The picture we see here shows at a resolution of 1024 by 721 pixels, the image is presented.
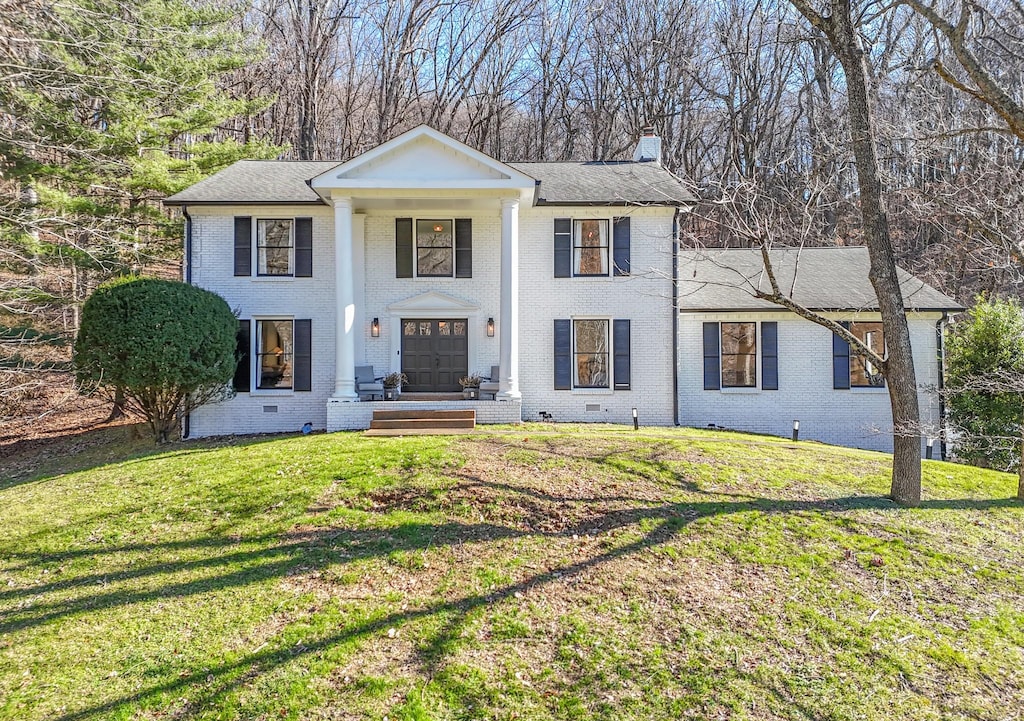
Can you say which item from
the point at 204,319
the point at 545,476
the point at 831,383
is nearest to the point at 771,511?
the point at 545,476

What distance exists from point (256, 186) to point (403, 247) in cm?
414

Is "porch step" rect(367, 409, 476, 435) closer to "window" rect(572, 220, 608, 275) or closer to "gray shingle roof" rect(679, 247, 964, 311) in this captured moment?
"window" rect(572, 220, 608, 275)

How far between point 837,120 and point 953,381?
7403mm

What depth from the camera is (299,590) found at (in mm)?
6172

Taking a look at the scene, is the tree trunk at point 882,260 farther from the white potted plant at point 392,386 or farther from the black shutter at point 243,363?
the black shutter at point 243,363

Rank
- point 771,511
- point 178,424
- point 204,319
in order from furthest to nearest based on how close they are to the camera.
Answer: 1. point 178,424
2. point 204,319
3. point 771,511

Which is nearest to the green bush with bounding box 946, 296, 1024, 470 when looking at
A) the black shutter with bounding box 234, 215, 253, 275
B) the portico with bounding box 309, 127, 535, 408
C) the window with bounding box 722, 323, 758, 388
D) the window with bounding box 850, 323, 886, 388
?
the window with bounding box 850, 323, 886, 388

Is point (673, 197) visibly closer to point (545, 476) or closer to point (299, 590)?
Answer: point (545, 476)

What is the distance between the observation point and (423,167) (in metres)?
13.6

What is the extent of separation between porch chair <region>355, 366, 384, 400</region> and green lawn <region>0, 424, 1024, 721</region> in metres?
4.45

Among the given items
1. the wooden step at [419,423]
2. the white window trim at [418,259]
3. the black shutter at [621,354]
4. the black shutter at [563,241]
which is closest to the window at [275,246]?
the white window trim at [418,259]

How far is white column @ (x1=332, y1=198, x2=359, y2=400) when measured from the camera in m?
13.7

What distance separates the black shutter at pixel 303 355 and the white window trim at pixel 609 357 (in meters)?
6.59

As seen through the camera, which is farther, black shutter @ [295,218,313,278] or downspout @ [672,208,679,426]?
downspout @ [672,208,679,426]
